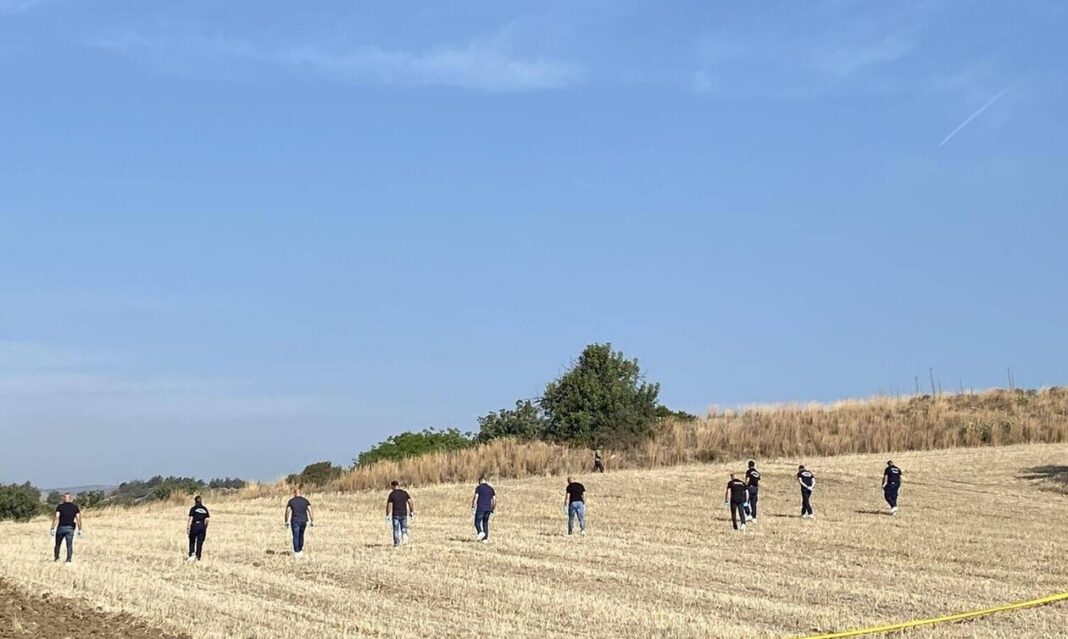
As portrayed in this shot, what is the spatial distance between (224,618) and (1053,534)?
77.5ft

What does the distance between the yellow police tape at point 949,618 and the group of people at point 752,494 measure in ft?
43.0

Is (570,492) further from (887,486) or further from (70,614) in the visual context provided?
(70,614)

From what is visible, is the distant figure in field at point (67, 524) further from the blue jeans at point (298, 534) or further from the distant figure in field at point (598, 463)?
the distant figure in field at point (598, 463)

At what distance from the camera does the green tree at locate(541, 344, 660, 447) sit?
6938 centimetres

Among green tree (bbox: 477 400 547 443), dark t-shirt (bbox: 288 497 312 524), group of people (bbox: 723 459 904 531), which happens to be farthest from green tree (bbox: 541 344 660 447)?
dark t-shirt (bbox: 288 497 312 524)

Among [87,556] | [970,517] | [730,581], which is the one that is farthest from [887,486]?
[87,556]

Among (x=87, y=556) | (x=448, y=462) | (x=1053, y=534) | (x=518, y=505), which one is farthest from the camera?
(x=448, y=462)

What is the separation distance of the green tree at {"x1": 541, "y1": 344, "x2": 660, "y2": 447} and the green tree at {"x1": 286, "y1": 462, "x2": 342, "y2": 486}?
13.0m

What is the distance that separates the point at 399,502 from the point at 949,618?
53.2 feet

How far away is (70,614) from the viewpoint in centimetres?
2144

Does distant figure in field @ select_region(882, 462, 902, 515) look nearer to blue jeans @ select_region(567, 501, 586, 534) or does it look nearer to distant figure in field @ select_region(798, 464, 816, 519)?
distant figure in field @ select_region(798, 464, 816, 519)

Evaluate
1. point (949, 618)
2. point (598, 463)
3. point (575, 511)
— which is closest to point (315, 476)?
point (598, 463)

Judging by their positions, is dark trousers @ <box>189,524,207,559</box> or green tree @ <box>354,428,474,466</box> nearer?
dark trousers @ <box>189,524,207,559</box>

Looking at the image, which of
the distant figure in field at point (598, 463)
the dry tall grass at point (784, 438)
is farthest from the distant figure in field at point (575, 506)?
the distant figure in field at point (598, 463)
